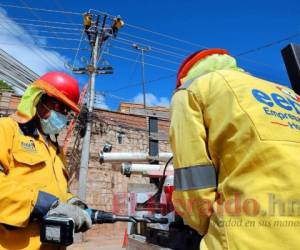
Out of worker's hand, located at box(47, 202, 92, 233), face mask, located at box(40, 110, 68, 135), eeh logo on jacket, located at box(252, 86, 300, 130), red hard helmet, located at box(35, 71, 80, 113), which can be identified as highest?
red hard helmet, located at box(35, 71, 80, 113)

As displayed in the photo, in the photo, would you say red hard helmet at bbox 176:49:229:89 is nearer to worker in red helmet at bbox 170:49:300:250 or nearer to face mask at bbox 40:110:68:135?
worker in red helmet at bbox 170:49:300:250

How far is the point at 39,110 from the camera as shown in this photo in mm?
2492

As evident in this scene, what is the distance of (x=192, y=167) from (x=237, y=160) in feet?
0.55

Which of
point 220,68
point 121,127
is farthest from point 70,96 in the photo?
point 121,127

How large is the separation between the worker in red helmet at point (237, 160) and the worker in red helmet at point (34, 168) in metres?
0.98

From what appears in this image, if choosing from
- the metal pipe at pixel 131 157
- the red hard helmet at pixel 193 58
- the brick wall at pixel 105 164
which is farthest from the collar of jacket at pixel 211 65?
the brick wall at pixel 105 164

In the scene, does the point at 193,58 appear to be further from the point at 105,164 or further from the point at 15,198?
the point at 105,164

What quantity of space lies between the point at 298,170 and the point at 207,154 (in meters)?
0.30

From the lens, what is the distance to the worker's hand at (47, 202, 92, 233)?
Result: 6.29 ft

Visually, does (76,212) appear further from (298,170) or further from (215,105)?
(298,170)

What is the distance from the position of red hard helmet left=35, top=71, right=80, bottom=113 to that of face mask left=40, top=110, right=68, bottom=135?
115 millimetres

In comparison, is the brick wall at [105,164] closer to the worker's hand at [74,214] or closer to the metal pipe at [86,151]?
the metal pipe at [86,151]

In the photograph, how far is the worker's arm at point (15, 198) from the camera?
1.80 meters

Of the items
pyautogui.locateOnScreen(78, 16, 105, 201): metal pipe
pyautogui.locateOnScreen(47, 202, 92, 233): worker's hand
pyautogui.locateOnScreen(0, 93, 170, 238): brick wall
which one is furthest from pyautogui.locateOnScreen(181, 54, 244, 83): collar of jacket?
pyautogui.locateOnScreen(0, 93, 170, 238): brick wall
